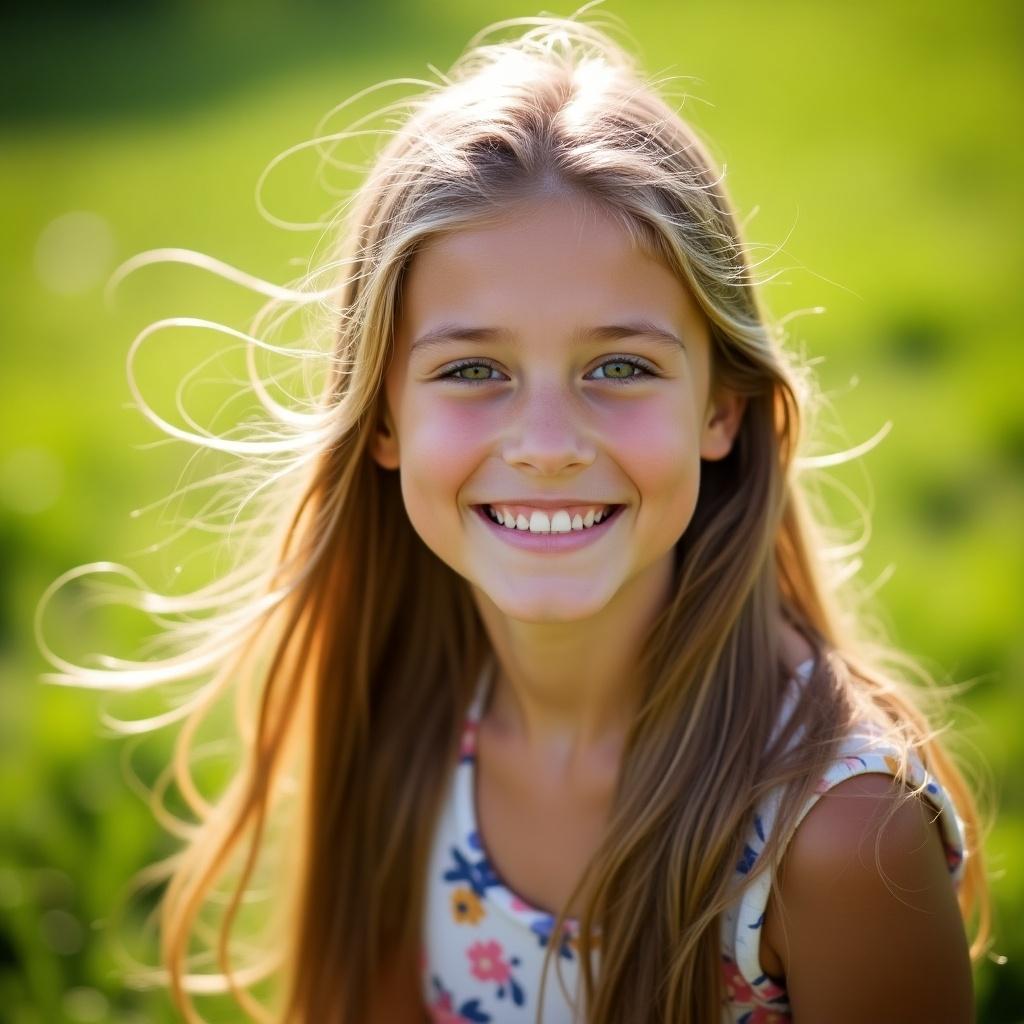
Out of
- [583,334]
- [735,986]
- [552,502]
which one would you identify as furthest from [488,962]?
[583,334]

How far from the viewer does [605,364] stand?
1626mm

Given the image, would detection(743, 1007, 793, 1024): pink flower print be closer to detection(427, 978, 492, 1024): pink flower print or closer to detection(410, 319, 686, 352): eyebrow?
detection(427, 978, 492, 1024): pink flower print

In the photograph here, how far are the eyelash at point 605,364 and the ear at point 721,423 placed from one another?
20 cm

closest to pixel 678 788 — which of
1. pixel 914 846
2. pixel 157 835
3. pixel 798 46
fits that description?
pixel 914 846

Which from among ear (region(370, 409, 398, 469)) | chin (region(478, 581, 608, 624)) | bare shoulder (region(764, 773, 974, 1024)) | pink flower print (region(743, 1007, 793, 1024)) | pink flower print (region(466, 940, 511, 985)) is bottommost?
pink flower print (region(743, 1007, 793, 1024))

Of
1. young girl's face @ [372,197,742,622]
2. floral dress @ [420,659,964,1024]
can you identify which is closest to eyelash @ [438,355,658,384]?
young girl's face @ [372,197,742,622]

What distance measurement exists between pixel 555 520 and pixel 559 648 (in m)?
0.27

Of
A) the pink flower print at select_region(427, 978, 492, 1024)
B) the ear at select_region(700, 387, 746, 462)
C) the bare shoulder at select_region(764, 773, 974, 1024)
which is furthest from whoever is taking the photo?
the pink flower print at select_region(427, 978, 492, 1024)

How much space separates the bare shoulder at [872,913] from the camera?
1.57 m

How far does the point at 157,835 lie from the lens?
2.56 m

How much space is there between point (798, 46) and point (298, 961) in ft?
18.3

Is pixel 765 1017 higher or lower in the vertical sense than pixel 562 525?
lower

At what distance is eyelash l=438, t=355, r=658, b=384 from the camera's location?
5.32 feet

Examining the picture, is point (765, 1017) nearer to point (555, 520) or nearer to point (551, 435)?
point (555, 520)
